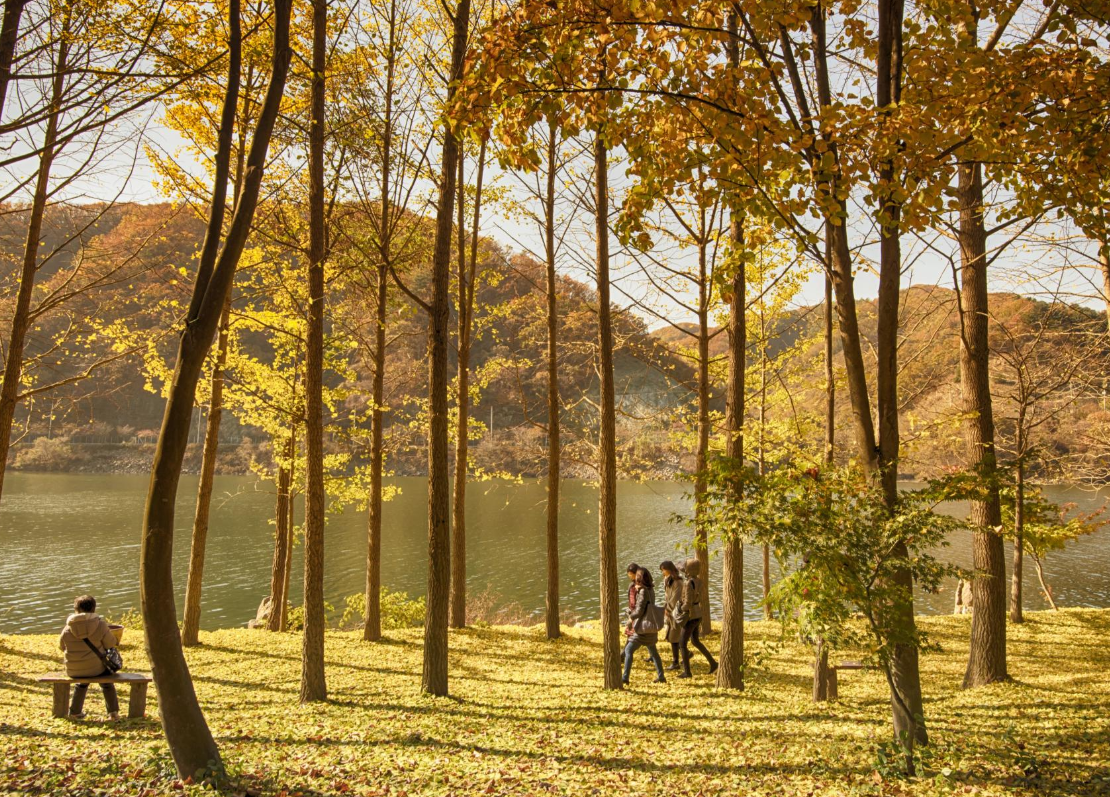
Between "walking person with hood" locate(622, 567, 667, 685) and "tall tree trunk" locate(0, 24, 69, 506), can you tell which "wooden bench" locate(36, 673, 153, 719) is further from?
"walking person with hood" locate(622, 567, 667, 685)

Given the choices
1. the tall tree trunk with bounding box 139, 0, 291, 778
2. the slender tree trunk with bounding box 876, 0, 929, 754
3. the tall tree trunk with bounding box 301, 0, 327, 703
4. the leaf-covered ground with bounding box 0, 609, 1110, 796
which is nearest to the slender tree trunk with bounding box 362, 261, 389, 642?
the leaf-covered ground with bounding box 0, 609, 1110, 796

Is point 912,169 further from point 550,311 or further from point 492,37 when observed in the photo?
point 550,311

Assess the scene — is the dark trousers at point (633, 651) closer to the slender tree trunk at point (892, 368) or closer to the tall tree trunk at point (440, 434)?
the tall tree trunk at point (440, 434)

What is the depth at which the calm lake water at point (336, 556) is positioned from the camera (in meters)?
18.3

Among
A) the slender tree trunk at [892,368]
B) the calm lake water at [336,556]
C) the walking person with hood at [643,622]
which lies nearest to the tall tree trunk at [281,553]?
the calm lake water at [336,556]

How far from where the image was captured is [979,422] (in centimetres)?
726

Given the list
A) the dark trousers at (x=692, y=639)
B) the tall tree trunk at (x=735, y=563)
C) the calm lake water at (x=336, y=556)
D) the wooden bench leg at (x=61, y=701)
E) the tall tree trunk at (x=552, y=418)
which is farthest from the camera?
the calm lake water at (x=336, y=556)

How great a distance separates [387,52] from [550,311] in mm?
4881

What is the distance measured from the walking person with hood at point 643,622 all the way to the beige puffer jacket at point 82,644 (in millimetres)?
5562

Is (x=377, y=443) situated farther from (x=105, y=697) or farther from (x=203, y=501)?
(x=105, y=697)

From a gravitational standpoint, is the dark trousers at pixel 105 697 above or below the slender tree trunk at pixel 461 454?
below

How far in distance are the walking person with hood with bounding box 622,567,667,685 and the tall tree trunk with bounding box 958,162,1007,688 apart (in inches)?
138

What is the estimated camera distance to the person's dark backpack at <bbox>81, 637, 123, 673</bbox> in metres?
5.97

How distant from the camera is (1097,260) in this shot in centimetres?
777
